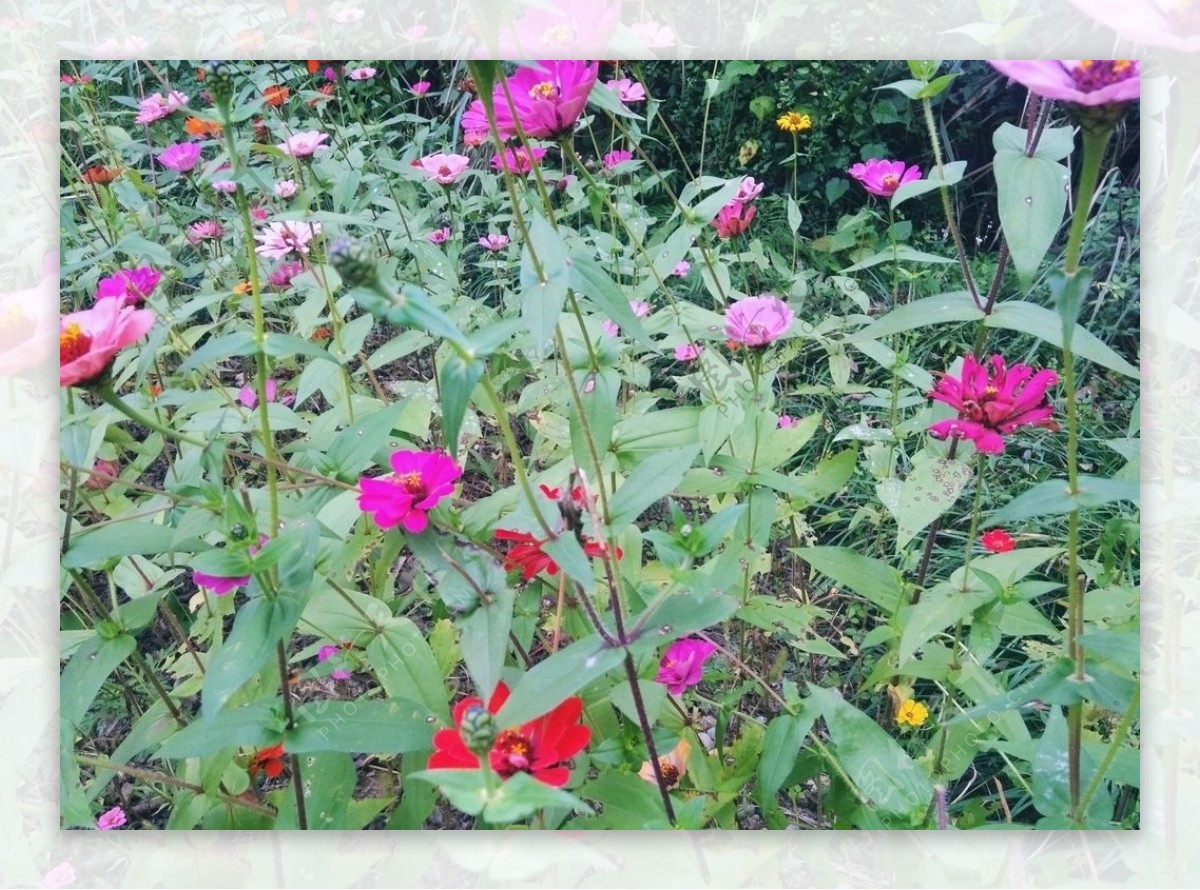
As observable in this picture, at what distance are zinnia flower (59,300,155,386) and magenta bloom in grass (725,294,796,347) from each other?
471 mm

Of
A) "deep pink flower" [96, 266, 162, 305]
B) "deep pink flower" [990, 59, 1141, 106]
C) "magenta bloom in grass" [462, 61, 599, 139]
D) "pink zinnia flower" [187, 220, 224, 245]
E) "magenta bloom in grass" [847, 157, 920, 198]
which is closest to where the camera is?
"deep pink flower" [990, 59, 1141, 106]

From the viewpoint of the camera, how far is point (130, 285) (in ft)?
2.48

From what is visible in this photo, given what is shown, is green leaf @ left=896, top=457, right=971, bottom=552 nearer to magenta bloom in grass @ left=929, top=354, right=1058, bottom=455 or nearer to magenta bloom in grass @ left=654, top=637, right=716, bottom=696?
magenta bloom in grass @ left=929, top=354, right=1058, bottom=455

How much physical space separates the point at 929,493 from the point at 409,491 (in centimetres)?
42

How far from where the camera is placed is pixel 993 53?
0.69m

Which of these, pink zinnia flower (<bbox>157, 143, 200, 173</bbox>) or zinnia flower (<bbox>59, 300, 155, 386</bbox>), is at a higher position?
pink zinnia flower (<bbox>157, 143, 200, 173</bbox>)

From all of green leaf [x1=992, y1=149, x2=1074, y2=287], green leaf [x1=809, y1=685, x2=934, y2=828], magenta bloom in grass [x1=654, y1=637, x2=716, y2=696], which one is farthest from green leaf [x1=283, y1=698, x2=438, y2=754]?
green leaf [x1=992, y1=149, x2=1074, y2=287]

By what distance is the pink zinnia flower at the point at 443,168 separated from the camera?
0.96m

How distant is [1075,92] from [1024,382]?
0.92 feet

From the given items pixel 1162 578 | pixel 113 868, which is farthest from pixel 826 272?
pixel 113 868

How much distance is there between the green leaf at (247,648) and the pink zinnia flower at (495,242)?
59 cm

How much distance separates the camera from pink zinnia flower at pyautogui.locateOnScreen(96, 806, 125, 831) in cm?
67

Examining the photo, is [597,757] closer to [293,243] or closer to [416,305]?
[416,305]

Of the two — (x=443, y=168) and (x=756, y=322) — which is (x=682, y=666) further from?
(x=443, y=168)
